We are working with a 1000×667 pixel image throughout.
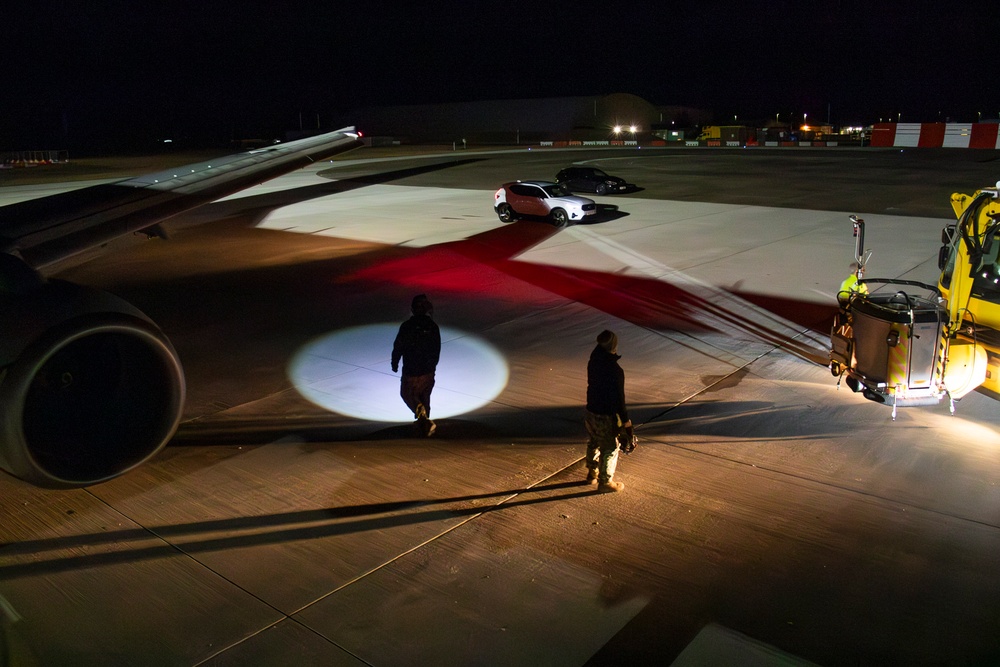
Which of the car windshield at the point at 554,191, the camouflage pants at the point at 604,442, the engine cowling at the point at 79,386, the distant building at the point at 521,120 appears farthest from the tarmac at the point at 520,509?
the distant building at the point at 521,120

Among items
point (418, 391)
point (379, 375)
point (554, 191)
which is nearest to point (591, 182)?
point (554, 191)

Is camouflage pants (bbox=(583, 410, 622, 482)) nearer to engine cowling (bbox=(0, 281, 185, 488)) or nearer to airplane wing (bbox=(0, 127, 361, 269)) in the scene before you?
engine cowling (bbox=(0, 281, 185, 488))

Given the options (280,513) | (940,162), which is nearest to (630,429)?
(280,513)

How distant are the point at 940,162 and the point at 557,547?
51.3 m

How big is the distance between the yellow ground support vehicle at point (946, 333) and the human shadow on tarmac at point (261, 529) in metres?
3.93

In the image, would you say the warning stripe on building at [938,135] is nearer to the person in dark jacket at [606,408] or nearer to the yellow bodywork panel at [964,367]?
the yellow bodywork panel at [964,367]

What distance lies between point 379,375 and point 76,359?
17.8 ft

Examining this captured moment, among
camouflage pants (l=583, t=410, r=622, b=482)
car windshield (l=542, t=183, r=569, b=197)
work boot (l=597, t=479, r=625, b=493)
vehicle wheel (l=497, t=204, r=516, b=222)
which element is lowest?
work boot (l=597, t=479, r=625, b=493)

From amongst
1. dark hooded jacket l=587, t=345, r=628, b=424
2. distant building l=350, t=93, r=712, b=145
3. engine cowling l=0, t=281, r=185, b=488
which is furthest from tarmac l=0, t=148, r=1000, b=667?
distant building l=350, t=93, r=712, b=145

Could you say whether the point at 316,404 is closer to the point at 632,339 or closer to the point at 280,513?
the point at 280,513

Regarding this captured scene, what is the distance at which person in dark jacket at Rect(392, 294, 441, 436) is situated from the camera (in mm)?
8227

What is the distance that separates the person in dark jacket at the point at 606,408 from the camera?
22.6ft

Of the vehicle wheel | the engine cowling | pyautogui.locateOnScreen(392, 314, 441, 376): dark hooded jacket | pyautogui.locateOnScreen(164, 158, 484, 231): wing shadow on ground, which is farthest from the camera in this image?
pyautogui.locateOnScreen(164, 158, 484, 231): wing shadow on ground

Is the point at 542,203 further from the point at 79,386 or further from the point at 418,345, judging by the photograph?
the point at 79,386
